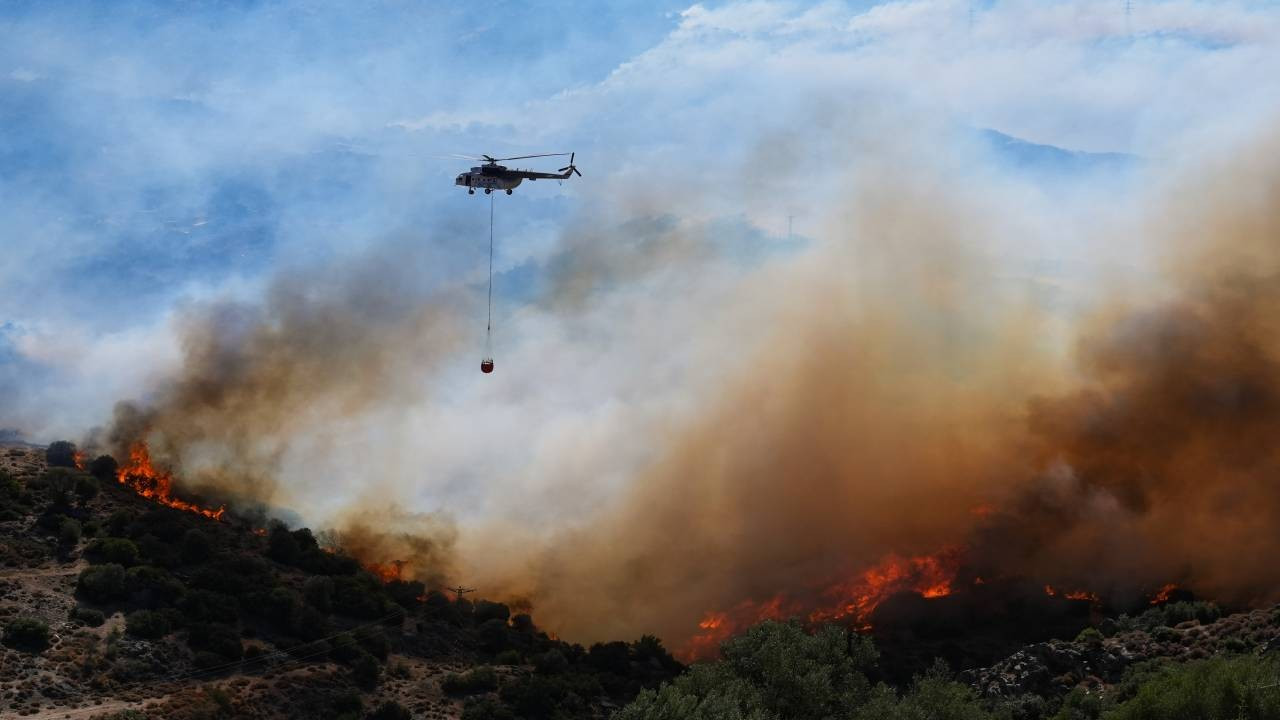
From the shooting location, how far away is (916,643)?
10838 centimetres

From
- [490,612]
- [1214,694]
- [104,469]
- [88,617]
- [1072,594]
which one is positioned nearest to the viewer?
[1214,694]

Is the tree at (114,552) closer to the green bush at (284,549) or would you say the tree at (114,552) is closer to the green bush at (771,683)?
the green bush at (284,549)

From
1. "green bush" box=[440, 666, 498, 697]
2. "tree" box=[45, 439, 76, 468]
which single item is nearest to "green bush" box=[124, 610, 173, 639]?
"green bush" box=[440, 666, 498, 697]

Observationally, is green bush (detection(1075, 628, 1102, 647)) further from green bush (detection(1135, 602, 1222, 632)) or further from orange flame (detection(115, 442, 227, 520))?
orange flame (detection(115, 442, 227, 520))

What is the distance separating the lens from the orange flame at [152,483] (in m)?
114

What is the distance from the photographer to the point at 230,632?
91.7 meters

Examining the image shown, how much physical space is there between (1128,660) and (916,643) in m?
30.6

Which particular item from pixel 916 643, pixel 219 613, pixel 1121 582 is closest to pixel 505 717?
pixel 219 613

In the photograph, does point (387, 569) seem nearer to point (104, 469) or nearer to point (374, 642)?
point (374, 642)

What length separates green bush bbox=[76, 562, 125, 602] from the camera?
90500mm

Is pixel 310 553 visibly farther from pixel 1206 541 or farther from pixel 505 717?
pixel 1206 541

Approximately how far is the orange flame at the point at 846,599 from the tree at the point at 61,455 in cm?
6380

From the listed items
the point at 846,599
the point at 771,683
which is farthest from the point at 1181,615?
the point at 846,599

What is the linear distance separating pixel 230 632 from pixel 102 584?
10680mm
